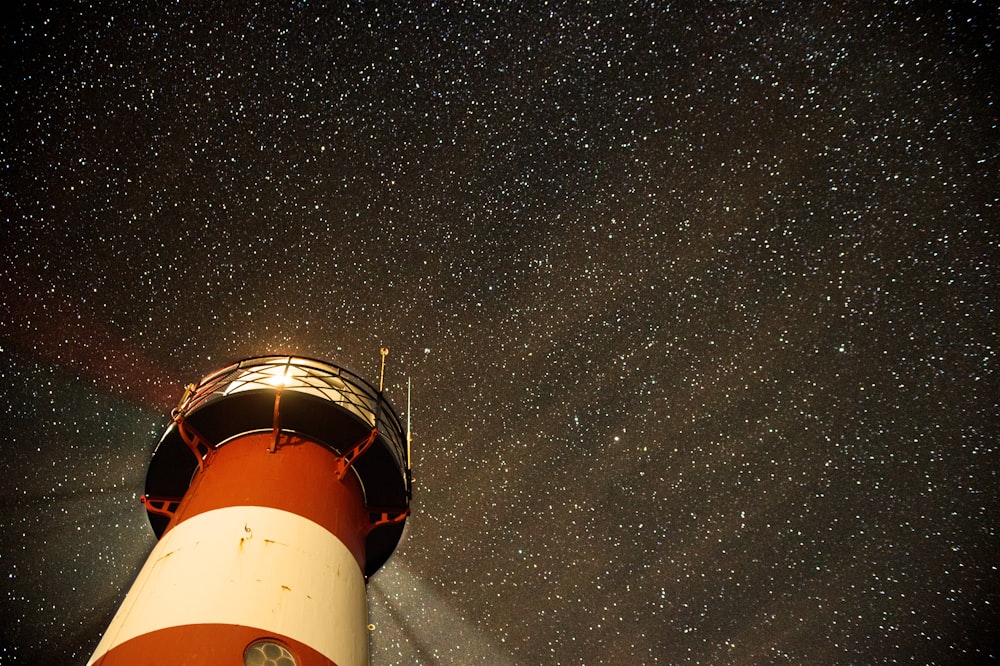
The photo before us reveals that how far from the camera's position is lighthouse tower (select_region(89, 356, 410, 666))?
3.38m

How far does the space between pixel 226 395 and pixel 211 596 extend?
215cm

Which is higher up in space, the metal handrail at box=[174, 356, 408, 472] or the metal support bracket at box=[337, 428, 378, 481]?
the metal handrail at box=[174, 356, 408, 472]

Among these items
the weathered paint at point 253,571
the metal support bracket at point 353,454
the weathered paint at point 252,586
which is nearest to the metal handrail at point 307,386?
the metal support bracket at point 353,454

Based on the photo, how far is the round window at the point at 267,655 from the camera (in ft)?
10.8

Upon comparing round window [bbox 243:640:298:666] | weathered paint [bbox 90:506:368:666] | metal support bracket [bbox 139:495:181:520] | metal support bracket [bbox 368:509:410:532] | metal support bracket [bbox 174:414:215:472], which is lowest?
round window [bbox 243:640:298:666]

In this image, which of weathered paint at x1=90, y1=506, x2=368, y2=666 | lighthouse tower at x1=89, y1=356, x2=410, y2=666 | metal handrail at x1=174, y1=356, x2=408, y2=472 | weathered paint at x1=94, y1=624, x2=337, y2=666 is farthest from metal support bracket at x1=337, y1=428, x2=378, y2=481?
weathered paint at x1=94, y1=624, x2=337, y2=666

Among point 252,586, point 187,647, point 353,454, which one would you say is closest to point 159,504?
point 353,454

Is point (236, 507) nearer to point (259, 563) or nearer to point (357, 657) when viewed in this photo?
point (259, 563)

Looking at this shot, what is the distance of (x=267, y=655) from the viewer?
3.35 m

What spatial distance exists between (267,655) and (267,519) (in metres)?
1.03

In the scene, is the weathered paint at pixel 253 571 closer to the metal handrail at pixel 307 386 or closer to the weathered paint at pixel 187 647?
the weathered paint at pixel 187 647

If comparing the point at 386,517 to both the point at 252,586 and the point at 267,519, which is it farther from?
the point at 252,586

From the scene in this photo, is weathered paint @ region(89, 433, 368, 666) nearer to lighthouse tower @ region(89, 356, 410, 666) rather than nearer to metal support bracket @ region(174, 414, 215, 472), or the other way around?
lighthouse tower @ region(89, 356, 410, 666)

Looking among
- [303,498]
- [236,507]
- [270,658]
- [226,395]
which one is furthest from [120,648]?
[226,395]
